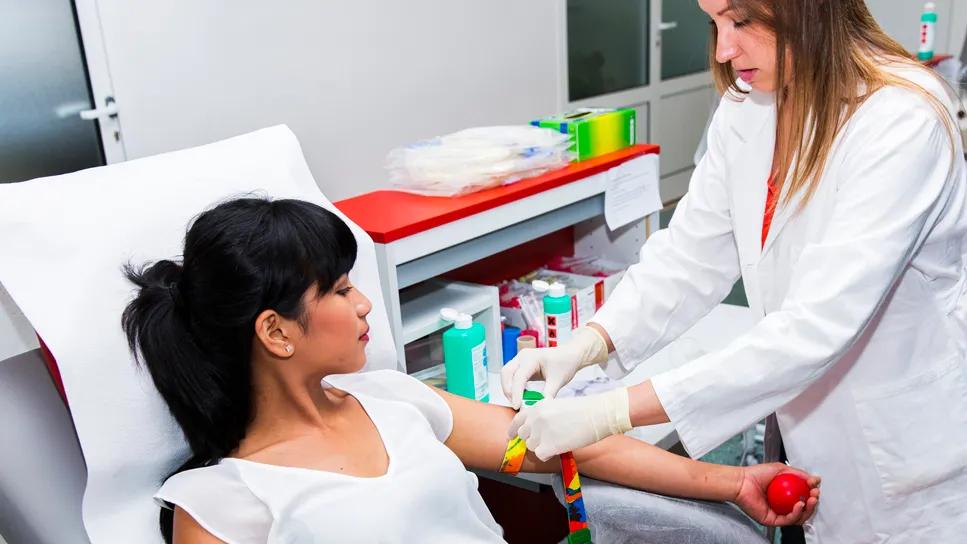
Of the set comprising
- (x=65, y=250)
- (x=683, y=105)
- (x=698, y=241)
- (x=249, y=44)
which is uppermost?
(x=249, y=44)

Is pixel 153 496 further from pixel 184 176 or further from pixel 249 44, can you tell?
pixel 249 44

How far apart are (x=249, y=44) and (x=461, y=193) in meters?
0.74

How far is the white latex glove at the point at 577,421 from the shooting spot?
1143 mm

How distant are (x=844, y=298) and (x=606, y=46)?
335 cm

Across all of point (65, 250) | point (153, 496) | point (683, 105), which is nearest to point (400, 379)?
point (153, 496)

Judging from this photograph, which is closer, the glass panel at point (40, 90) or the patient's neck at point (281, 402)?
the patient's neck at point (281, 402)

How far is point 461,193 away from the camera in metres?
1.66

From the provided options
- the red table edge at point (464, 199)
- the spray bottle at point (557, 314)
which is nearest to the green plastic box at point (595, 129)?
the red table edge at point (464, 199)

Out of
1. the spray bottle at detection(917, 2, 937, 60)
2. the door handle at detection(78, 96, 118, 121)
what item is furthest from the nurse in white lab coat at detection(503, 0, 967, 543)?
the spray bottle at detection(917, 2, 937, 60)

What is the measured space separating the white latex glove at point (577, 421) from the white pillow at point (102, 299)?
503mm

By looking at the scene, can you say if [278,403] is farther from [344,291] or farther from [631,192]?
[631,192]

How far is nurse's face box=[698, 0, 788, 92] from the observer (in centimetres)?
111

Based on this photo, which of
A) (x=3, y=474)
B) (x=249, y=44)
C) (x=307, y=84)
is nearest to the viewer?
(x=3, y=474)

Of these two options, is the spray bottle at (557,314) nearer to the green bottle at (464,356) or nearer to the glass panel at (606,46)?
the green bottle at (464,356)
